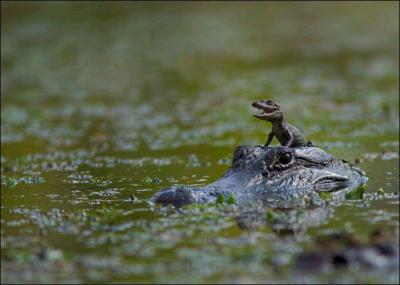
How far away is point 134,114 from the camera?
1972 centimetres

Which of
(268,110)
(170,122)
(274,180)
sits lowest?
(274,180)

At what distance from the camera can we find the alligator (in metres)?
9.98

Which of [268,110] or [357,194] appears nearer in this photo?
[357,194]

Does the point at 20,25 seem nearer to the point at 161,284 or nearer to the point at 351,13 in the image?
the point at 351,13

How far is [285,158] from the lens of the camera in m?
9.84

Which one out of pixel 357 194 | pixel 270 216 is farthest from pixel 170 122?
pixel 270 216

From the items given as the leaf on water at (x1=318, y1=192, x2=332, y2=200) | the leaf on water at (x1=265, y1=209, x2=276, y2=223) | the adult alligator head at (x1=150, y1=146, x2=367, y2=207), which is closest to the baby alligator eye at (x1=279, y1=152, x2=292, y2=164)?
the adult alligator head at (x1=150, y1=146, x2=367, y2=207)

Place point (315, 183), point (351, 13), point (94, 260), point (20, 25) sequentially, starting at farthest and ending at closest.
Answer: point (351, 13) < point (20, 25) < point (315, 183) < point (94, 260)

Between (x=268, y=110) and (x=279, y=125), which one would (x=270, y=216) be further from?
(x=279, y=125)

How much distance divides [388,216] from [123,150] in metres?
7.72

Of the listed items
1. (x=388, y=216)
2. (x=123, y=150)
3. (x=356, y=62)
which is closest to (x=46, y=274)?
(x=388, y=216)

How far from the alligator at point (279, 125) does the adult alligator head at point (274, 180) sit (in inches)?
8.6

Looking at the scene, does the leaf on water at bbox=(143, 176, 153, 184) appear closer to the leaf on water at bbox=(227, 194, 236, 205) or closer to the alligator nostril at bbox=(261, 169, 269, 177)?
the alligator nostril at bbox=(261, 169, 269, 177)

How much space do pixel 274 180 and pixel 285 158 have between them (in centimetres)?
30
